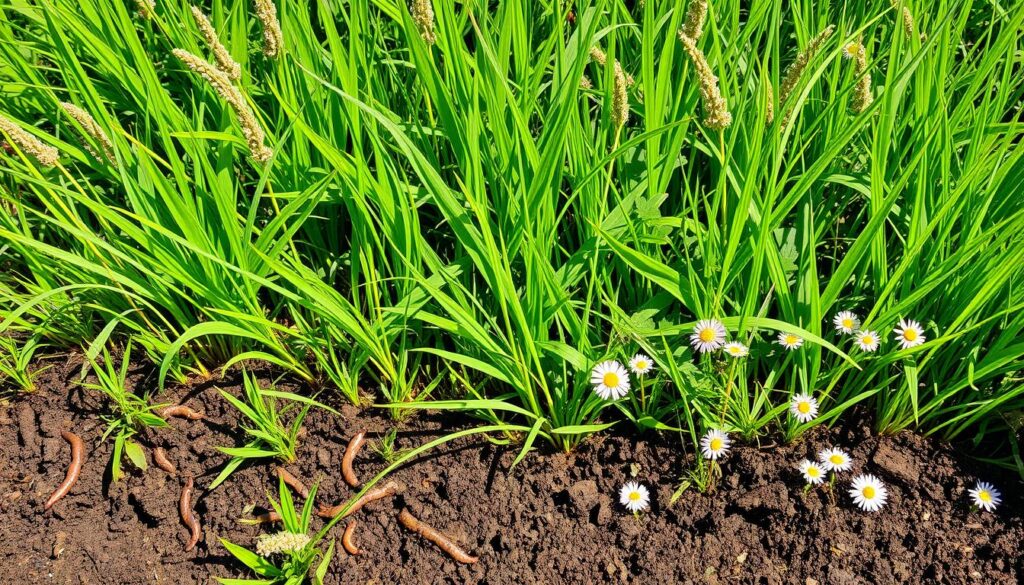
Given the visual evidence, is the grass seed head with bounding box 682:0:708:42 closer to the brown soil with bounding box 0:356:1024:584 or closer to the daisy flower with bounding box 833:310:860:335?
the daisy flower with bounding box 833:310:860:335

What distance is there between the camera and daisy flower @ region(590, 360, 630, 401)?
1.73 meters

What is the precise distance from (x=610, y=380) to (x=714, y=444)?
0.99ft

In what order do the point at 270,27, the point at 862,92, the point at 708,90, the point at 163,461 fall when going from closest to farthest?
the point at 708,90 → the point at 862,92 → the point at 270,27 → the point at 163,461

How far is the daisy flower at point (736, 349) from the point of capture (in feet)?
5.42

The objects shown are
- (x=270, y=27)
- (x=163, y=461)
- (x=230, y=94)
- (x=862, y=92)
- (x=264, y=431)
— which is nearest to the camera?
(x=230, y=94)

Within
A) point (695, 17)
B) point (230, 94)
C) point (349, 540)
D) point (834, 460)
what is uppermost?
point (695, 17)

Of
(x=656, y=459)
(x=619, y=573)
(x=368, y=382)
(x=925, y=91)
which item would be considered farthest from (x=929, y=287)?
(x=368, y=382)

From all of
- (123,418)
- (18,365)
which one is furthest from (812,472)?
(18,365)

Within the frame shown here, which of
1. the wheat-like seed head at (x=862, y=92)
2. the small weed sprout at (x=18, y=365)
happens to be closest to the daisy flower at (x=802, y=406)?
the wheat-like seed head at (x=862, y=92)

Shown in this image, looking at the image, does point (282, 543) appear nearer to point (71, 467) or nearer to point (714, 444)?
point (71, 467)

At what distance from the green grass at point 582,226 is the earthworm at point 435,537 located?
309 millimetres

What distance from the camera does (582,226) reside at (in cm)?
202

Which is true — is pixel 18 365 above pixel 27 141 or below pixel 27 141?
below

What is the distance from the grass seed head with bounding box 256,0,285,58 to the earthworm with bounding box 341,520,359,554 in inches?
46.7
